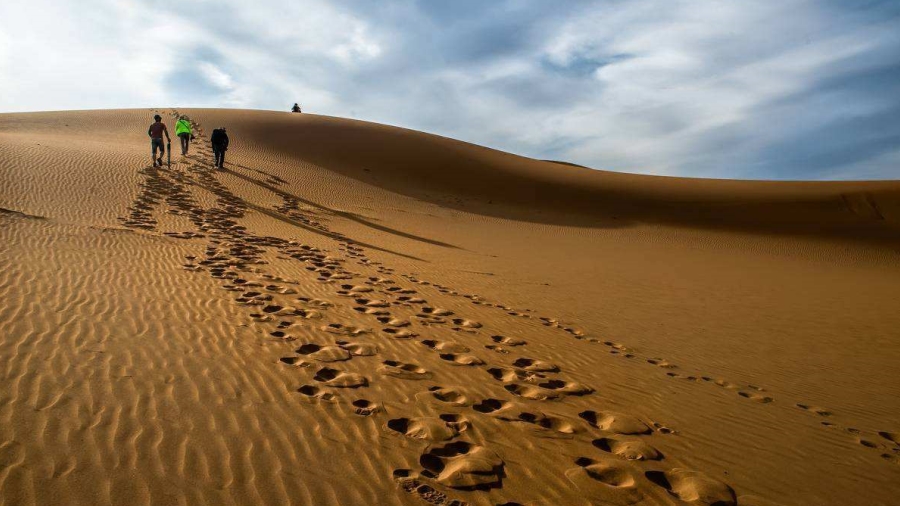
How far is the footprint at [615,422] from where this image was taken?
12.8 feet

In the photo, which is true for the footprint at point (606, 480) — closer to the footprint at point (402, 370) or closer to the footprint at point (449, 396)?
the footprint at point (449, 396)

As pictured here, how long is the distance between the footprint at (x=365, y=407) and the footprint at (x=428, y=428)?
0.67 feet

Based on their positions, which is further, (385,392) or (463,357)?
(463,357)

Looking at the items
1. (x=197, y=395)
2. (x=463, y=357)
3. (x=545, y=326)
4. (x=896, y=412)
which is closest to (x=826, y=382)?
(x=896, y=412)

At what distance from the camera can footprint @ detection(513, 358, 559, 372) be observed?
5.19 meters

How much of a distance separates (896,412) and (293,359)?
619 centimetres

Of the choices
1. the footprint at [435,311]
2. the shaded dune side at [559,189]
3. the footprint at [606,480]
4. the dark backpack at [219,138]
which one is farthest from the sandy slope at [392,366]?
the shaded dune side at [559,189]

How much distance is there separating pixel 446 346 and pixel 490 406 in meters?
1.49

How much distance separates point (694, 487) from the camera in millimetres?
3182

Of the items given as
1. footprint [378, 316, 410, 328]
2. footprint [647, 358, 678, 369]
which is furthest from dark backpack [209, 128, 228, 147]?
footprint [647, 358, 678, 369]

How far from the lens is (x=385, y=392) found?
4164 millimetres

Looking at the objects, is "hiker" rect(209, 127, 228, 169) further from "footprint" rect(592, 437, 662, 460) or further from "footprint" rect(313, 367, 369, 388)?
"footprint" rect(592, 437, 662, 460)

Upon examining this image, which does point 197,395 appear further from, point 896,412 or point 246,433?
point 896,412

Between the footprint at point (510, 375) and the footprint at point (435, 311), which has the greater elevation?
the footprint at point (435, 311)
